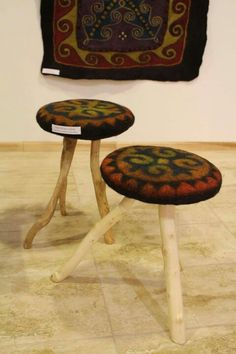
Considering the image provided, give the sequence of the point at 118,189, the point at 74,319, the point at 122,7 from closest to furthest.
A: 1. the point at 118,189
2. the point at 74,319
3. the point at 122,7

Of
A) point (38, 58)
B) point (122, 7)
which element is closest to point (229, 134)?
point (122, 7)

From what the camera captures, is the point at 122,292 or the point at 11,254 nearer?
the point at 122,292

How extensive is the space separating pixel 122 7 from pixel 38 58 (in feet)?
1.78

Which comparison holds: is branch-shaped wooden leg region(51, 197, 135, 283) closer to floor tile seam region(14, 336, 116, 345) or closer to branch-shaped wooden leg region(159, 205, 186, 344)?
branch-shaped wooden leg region(159, 205, 186, 344)

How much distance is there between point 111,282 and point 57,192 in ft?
1.31

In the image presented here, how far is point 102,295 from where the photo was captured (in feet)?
4.80

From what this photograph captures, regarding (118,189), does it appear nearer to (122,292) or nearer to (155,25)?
(122,292)

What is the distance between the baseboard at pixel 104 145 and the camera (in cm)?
266

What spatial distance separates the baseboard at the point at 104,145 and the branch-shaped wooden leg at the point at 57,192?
41.1 inches

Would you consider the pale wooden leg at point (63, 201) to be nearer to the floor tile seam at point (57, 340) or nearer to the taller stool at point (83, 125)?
the taller stool at point (83, 125)

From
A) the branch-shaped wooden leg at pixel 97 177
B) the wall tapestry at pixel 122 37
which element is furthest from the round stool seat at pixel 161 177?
the wall tapestry at pixel 122 37

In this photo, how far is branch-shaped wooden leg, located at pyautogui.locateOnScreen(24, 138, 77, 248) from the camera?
1.61 metres

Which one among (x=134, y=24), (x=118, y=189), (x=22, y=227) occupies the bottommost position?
(x=22, y=227)

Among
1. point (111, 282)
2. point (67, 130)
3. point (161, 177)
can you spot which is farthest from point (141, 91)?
point (161, 177)
